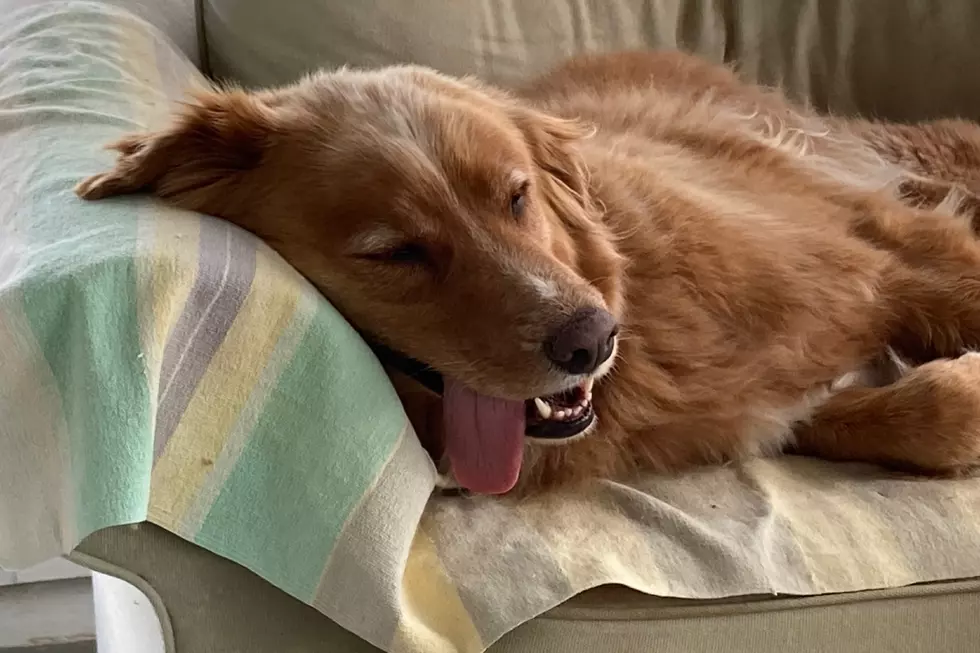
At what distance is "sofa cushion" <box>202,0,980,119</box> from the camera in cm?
196

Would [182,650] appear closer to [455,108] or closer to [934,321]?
[455,108]

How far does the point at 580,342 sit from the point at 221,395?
40 centimetres

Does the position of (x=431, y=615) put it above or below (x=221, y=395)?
below

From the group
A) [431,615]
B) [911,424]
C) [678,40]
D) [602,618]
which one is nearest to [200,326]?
[431,615]

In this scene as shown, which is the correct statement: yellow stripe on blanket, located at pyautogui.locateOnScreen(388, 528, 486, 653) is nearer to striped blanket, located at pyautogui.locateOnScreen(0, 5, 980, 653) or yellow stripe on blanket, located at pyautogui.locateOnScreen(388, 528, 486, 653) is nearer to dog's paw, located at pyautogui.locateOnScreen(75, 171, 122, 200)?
striped blanket, located at pyautogui.locateOnScreen(0, 5, 980, 653)

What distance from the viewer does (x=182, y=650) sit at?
1073mm

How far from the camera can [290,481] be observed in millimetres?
1072

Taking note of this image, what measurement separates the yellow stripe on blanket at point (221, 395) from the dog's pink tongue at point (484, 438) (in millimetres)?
273

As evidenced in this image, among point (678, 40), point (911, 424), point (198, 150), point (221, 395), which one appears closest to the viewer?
point (221, 395)

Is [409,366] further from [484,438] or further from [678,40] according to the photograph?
[678,40]

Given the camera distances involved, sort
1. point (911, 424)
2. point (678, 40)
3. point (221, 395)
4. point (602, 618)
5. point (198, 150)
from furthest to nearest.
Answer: point (678, 40) → point (911, 424) → point (198, 150) → point (602, 618) → point (221, 395)

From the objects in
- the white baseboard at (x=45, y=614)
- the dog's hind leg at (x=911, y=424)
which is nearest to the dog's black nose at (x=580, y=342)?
the dog's hind leg at (x=911, y=424)

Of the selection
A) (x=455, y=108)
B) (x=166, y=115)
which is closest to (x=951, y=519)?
(x=455, y=108)

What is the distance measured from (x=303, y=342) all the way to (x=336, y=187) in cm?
23
